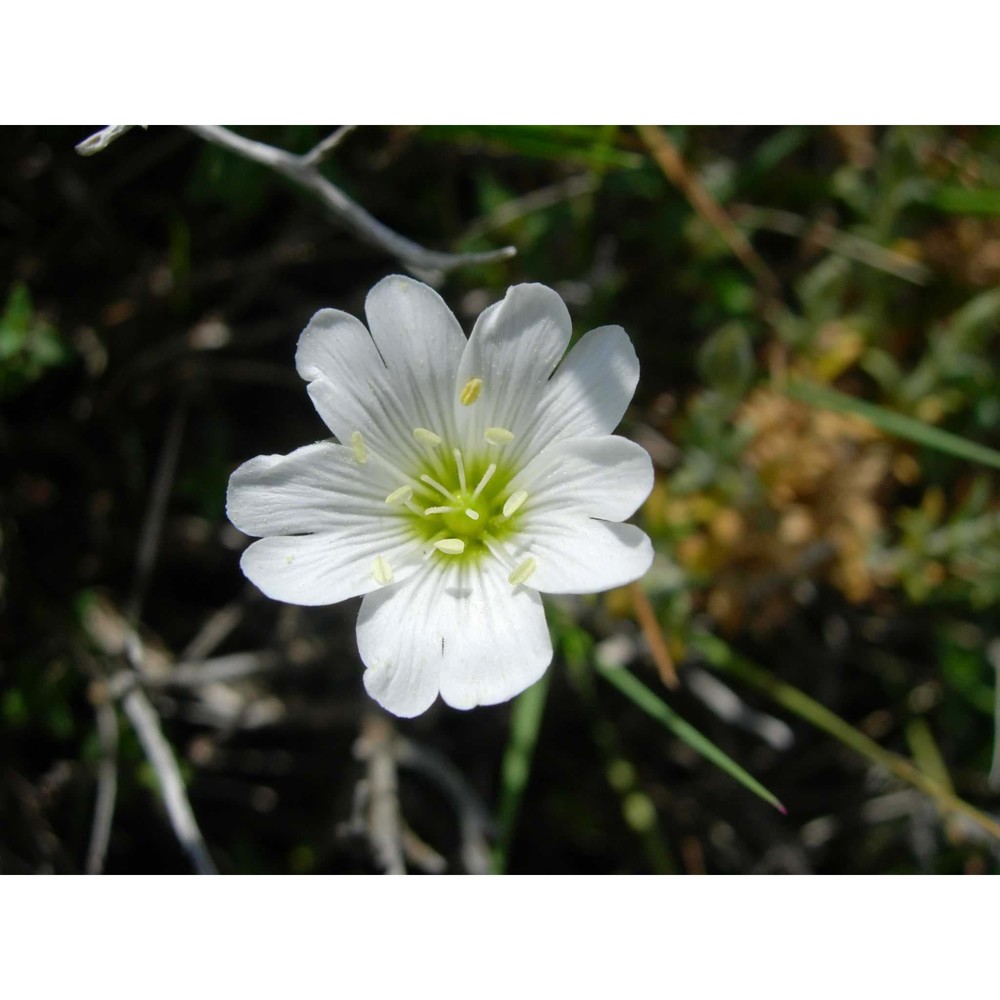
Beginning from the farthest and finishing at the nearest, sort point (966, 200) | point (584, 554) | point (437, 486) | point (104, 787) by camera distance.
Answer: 1. point (966, 200)
2. point (104, 787)
3. point (437, 486)
4. point (584, 554)

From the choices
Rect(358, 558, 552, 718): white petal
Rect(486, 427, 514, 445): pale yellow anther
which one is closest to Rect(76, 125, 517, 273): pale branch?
Rect(486, 427, 514, 445): pale yellow anther

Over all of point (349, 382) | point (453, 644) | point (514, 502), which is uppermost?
point (349, 382)

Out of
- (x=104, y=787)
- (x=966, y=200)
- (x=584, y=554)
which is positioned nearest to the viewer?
(x=584, y=554)

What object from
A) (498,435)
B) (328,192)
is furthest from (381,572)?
(328,192)

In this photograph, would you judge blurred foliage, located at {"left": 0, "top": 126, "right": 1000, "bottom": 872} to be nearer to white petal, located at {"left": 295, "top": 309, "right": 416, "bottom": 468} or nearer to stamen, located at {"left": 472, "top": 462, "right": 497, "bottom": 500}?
stamen, located at {"left": 472, "top": 462, "right": 497, "bottom": 500}

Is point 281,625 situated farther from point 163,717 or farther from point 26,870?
point 26,870

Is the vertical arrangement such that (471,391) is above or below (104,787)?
above

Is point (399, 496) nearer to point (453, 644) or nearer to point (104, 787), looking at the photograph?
point (453, 644)

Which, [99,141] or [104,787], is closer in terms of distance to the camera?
[99,141]
